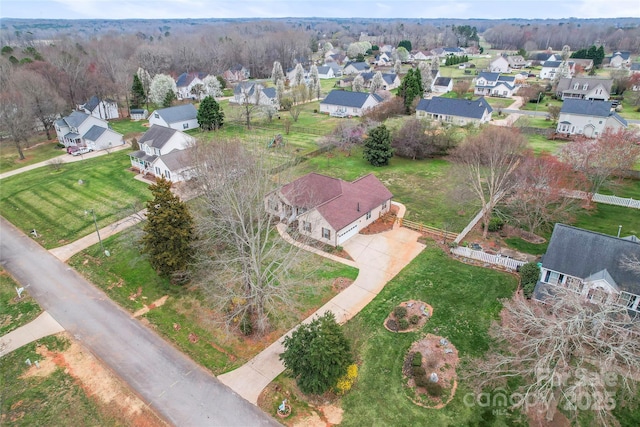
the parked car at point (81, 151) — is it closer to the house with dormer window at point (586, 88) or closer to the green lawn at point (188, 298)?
the green lawn at point (188, 298)

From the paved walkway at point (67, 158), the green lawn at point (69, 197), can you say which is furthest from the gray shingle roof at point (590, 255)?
the paved walkway at point (67, 158)

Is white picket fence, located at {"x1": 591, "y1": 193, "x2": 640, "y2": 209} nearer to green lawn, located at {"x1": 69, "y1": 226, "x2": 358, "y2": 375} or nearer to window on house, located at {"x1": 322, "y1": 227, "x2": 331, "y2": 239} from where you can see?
window on house, located at {"x1": 322, "y1": 227, "x2": 331, "y2": 239}

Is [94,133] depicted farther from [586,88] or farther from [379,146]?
[586,88]

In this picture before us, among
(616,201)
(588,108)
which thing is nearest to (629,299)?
(616,201)

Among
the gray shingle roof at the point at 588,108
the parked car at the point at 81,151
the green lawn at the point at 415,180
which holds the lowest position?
the parked car at the point at 81,151

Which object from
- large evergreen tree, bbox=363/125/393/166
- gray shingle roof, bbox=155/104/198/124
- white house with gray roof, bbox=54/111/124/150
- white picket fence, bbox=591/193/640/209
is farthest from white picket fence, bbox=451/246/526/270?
gray shingle roof, bbox=155/104/198/124
